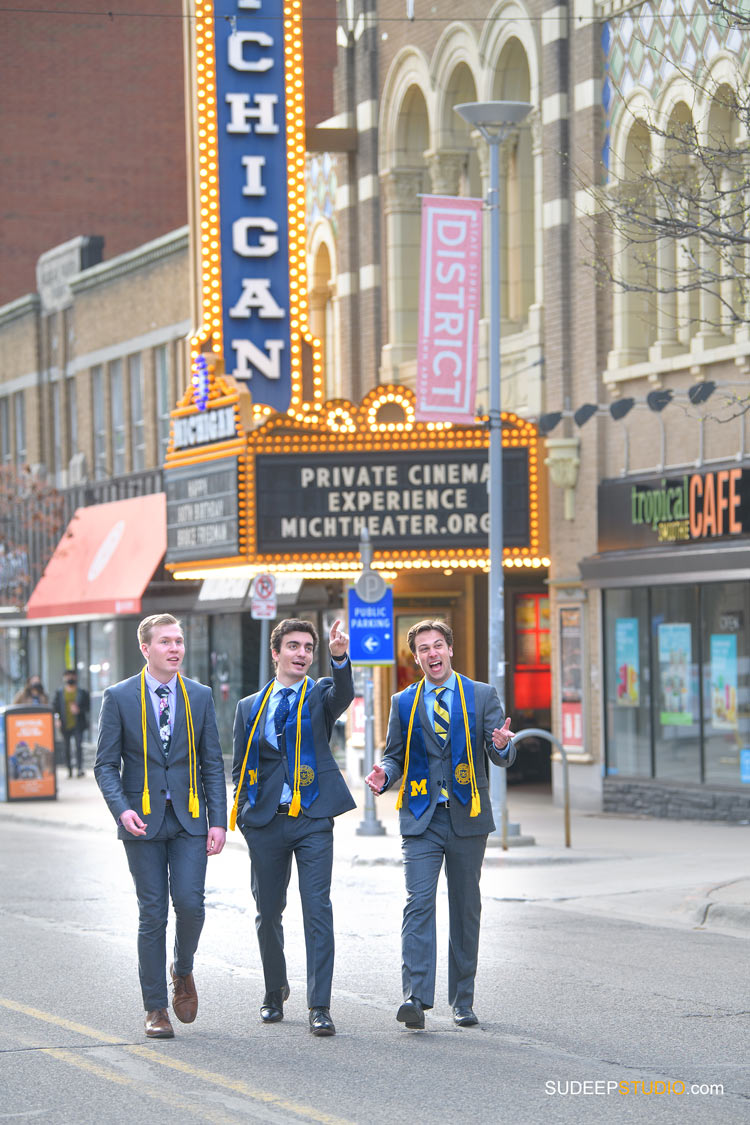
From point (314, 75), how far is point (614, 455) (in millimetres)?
26396

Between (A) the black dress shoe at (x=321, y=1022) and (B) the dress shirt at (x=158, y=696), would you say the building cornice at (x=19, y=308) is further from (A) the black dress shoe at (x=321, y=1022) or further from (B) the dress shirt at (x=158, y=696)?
(A) the black dress shoe at (x=321, y=1022)

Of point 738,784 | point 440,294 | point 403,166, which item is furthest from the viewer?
point 403,166

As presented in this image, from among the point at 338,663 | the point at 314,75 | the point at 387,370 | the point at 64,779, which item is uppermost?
the point at 314,75

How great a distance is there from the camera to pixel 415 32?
27.8 meters

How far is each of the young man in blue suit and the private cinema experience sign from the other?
→ 1699cm

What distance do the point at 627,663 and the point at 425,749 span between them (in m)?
14.3

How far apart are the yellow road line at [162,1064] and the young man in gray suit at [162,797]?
287mm

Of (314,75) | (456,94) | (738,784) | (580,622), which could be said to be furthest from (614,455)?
(314,75)

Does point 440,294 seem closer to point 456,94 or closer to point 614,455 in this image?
point 614,455

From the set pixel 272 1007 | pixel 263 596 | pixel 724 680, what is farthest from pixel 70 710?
pixel 272 1007

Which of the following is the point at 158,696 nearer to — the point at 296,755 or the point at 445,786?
the point at 296,755

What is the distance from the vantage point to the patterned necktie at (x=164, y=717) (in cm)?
912

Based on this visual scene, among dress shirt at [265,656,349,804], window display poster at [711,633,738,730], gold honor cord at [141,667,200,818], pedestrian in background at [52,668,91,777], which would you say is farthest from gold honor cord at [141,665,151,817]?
pedestrian in background at [52,668,91,777]

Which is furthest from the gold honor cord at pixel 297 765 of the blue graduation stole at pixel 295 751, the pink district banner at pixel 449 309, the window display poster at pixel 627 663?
the window display poster at pixel 627 663
